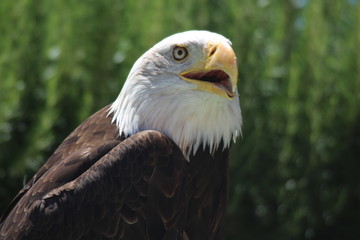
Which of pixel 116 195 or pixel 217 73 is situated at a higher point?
pixel 217 73

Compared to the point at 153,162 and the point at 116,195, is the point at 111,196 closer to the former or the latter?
the point at 116,195

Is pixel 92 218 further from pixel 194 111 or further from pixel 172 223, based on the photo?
pixel 194 111

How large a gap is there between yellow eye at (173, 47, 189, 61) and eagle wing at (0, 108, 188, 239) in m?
0.43

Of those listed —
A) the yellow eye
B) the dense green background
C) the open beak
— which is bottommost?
the dense green background

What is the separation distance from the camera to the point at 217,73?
4.40 metres

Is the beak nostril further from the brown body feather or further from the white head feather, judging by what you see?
the brown body feather

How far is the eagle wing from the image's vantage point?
13.6ft

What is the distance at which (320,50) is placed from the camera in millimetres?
8336

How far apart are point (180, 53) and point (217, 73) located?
23cm

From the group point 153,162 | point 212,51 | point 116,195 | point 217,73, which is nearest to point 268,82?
point 217,73

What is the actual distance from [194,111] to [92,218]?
2.58ft

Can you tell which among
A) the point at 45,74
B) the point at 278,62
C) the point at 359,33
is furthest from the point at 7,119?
the point at 359,33

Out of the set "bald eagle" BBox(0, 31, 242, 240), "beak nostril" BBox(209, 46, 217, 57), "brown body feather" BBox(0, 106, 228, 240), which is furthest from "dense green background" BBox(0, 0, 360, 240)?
"beak nostril" BBox(209, 46, 217, 57)

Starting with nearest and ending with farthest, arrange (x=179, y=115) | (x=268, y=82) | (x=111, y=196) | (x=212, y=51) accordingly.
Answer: (x=111, y=196) < (x=212, y=51) < (x=179, y=115) < (x=268, y=82)
